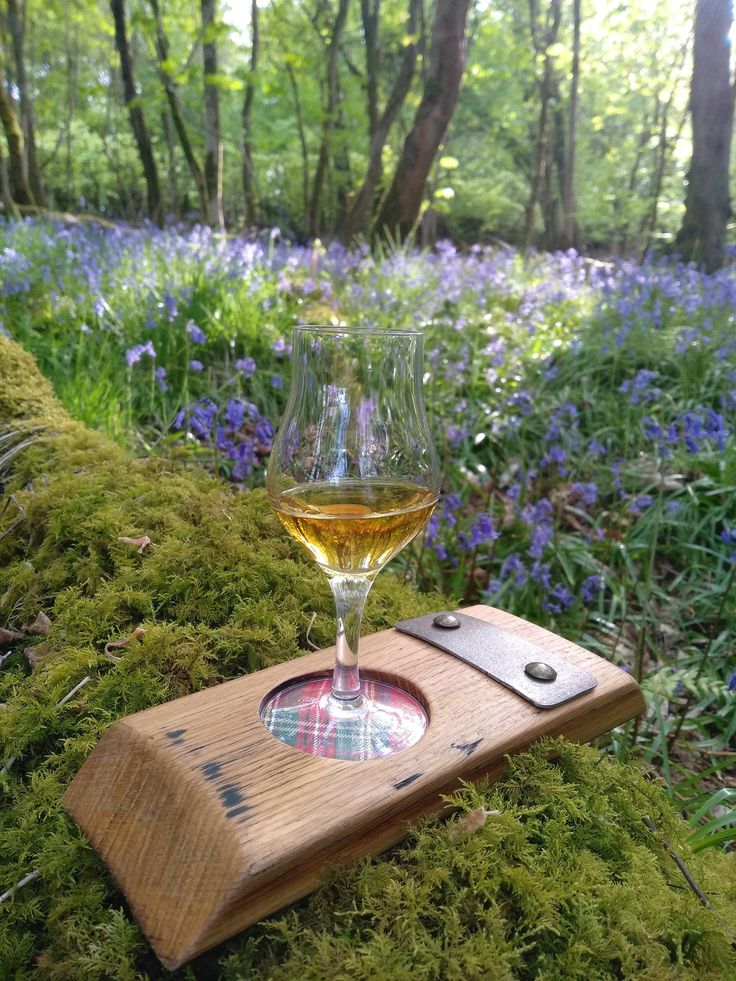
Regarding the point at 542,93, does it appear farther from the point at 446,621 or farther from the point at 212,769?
the point at 212,769

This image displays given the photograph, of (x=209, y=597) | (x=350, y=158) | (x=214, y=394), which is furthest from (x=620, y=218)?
(x=209, y=597)

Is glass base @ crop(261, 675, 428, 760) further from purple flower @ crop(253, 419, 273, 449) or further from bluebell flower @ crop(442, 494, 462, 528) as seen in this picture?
bluebell flower @ crop(442, 494, 462, 528)

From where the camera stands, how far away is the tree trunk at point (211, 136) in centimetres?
912

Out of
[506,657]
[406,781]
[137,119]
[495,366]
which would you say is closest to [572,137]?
[137,119]

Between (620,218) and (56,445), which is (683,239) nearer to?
(56,445)

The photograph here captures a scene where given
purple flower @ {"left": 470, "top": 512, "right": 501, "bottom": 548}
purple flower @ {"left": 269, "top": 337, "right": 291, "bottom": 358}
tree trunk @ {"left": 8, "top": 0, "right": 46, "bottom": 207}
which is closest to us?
purple flower @ {"left": 470, "top": 512, "right": 501, "bottom": 548}

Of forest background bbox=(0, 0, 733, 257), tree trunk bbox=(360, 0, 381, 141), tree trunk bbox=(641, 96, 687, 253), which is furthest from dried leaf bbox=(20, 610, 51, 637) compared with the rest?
tree trunk bbox=(641, 96, 687, 253)

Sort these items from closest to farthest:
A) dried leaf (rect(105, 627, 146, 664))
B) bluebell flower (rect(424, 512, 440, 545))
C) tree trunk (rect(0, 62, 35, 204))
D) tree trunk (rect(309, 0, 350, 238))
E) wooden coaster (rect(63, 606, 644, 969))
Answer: wooden coaster (rect(63, 606, 644, 969)) → dried leaf (rect(105, 627, 146, 664)) → bluebell flower (rect(424, 512, 440, 545)) → tree trunk (rect(0, 62, 35, 204)) → tree trunk (rect(309, 0, 350, 238))

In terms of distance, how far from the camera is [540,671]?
122 centimetres

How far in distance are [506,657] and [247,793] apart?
0.56m

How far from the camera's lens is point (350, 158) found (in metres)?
20.8

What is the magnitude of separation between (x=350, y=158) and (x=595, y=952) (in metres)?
22.6

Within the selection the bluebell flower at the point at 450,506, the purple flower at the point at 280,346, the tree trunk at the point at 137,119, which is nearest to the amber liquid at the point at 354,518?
the bluebell flower at the point at 450,506

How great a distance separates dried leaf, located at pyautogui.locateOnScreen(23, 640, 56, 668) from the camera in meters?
1.40
